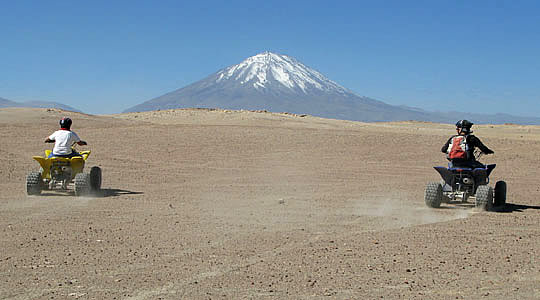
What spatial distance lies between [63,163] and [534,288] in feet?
32.8

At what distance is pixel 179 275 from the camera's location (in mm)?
6938

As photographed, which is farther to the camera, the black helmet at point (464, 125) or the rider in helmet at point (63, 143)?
the rider in helmet at point (63, 143)

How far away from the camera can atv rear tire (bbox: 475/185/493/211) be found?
11.5m

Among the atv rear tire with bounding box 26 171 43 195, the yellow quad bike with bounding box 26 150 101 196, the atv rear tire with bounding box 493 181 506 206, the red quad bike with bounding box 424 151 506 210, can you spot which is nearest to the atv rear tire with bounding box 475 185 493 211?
the red quad bike with bounding box 424 151 506 210

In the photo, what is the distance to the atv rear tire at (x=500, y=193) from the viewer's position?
12.1 m

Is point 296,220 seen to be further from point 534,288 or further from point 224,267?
point 534,288

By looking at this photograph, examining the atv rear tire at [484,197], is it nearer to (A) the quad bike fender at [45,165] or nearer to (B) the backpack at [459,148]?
(B) the backpack at [459,148]

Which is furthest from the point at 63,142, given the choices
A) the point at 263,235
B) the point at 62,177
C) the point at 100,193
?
the point at 263,235

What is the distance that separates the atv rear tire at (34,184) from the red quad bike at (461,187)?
7.78 m

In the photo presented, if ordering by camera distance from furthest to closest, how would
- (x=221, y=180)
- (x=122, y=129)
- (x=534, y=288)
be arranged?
(x=122, y=129) < (x=221, y=180) < (x=534, y=288)

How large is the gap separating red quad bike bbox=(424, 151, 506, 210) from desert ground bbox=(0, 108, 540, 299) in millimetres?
317

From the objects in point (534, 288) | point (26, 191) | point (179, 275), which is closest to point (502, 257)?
point (534, 288)

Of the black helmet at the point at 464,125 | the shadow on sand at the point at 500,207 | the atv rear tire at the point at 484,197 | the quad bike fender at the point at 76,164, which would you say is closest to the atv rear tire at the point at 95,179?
the quad bike fender at the point at 76,164

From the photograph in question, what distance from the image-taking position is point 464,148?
39.3 ft
